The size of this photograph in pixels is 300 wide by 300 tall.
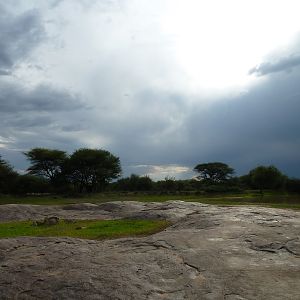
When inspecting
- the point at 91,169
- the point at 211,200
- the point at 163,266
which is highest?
the point at 91,169

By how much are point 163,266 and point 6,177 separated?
76094 millimetres

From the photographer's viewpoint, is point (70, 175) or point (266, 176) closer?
point (266, 176)

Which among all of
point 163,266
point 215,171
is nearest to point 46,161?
point 215,171

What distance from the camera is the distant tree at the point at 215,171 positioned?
103 m

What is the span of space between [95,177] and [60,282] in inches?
3041

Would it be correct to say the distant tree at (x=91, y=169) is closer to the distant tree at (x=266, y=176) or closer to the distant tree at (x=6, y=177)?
the distant tree at (x=6, y=177)

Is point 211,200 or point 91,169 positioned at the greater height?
point 91,169

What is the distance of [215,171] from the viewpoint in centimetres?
10406

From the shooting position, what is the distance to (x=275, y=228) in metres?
16.5

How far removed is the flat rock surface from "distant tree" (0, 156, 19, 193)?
69304 millimetres

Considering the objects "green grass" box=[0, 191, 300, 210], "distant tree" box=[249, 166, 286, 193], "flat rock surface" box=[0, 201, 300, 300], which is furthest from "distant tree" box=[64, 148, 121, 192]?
"flat rock surface" box=[0, 201, 300, 300]

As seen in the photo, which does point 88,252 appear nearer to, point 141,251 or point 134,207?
point 141,251

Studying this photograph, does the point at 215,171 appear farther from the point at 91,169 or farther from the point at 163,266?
the point at 163,266

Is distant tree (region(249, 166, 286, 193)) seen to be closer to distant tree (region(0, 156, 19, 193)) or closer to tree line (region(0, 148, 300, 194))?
tree line (region(0, 148, 300, 194))
